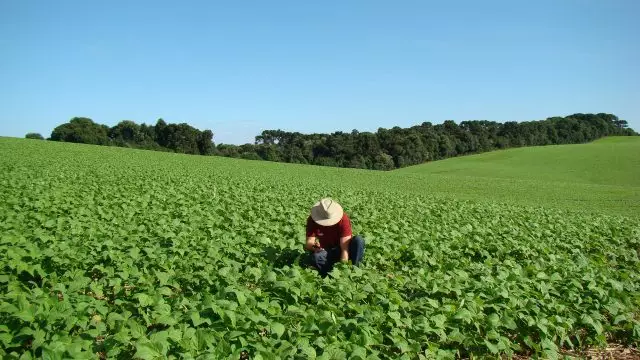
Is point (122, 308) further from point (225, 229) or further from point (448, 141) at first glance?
point (448, 141)

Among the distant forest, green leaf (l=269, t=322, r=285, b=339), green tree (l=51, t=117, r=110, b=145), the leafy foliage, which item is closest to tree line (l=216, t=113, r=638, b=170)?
the distant forest

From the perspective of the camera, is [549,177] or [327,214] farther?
[549,177]

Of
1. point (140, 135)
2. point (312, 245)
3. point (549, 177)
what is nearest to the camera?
point (312, 245)

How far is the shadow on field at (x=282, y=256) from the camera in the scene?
7395 mm

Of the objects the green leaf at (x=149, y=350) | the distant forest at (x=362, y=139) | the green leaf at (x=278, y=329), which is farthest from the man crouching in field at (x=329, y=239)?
the distant forest at (x=362, y=139)

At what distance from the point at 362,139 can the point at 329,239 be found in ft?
307

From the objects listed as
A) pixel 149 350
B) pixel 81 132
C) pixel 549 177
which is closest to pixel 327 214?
pixel 149 350

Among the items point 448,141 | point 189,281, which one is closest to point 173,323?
point 189,281

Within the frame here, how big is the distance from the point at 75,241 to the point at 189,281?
2469 mm

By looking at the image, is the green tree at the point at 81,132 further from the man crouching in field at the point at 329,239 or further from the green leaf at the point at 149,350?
the green leaf at the point at 149,350

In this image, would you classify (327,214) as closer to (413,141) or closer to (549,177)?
(549,177)

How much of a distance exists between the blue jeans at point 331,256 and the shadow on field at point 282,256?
31cm

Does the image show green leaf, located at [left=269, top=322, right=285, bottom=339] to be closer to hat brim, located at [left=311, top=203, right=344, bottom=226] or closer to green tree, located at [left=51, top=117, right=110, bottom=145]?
hat brim, located at [left=311, top=203, right=344, bottom=226]

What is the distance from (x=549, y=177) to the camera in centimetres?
6053
